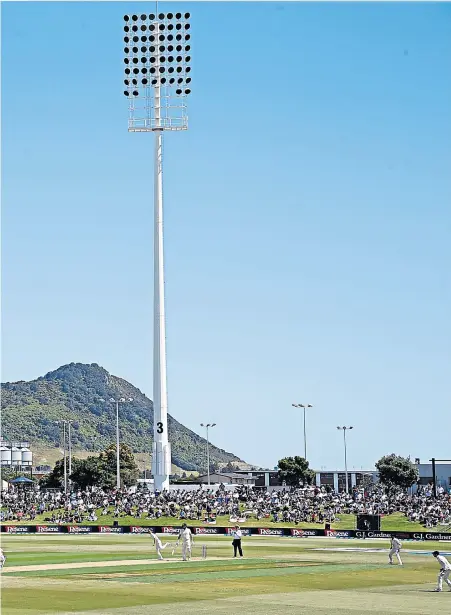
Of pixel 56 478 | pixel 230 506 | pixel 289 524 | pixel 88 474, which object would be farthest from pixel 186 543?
pixel 56 478

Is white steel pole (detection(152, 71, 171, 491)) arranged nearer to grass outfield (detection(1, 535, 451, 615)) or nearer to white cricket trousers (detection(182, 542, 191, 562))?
grass outfield (detection(1, 535, 451, 615))

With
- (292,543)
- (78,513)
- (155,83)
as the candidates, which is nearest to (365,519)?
(292,543)

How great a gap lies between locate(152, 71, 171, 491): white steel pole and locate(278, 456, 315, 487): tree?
2389 inches

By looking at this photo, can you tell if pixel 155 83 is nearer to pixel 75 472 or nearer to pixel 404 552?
pixel 404 552

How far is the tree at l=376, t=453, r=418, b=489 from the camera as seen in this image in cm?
15012

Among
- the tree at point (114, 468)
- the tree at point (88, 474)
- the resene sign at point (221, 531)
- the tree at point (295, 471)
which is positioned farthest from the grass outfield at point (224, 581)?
the tree at point (88, 474)

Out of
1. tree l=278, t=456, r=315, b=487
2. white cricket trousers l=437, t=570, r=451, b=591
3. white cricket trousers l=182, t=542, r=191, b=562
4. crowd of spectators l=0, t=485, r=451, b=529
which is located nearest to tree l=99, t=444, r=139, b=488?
tree l=278, t=456, r=315, b=487

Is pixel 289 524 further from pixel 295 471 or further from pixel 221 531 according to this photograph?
pixel 295 471

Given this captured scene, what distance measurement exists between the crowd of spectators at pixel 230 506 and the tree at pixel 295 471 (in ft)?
193

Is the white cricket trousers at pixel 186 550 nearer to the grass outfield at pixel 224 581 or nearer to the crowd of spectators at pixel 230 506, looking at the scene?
the grass outfield at pixel 224 581

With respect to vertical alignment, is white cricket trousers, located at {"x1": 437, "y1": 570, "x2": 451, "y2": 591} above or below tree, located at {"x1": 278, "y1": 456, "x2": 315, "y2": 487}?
below

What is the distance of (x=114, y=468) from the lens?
7121 inches

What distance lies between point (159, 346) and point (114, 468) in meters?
77.7

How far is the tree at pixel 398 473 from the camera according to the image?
493 ft
